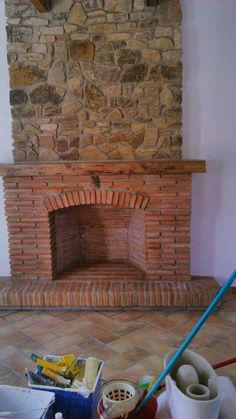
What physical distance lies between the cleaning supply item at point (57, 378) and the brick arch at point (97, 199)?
182 cm

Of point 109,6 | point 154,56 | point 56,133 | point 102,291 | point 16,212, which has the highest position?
point 109,6

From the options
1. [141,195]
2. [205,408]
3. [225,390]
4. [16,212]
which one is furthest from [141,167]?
[205,408]

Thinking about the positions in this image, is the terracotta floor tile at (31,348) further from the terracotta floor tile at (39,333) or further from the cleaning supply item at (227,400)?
the cleaning supply item at (227,400)

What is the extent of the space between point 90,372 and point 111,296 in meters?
1.46

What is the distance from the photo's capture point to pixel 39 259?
3.51 m

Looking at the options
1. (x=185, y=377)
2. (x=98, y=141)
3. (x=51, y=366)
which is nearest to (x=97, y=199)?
(x=98, y=141)

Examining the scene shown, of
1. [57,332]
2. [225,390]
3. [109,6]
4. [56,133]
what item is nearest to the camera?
[225,390]

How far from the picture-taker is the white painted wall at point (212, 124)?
320 cm

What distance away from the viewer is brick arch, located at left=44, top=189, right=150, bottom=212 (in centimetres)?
335

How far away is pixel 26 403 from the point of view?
1714 mm

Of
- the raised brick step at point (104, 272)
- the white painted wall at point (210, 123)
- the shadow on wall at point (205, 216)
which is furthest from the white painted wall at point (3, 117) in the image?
the shadow on wall at point (205, 216)

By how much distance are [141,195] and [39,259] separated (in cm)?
119

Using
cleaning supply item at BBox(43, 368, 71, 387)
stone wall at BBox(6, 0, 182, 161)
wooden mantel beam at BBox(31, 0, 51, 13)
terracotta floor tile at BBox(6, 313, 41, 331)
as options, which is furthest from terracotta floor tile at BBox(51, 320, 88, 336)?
wooden mantel beam at BBox(31, 0, 51, 13)

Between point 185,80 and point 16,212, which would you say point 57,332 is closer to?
point 16,212
